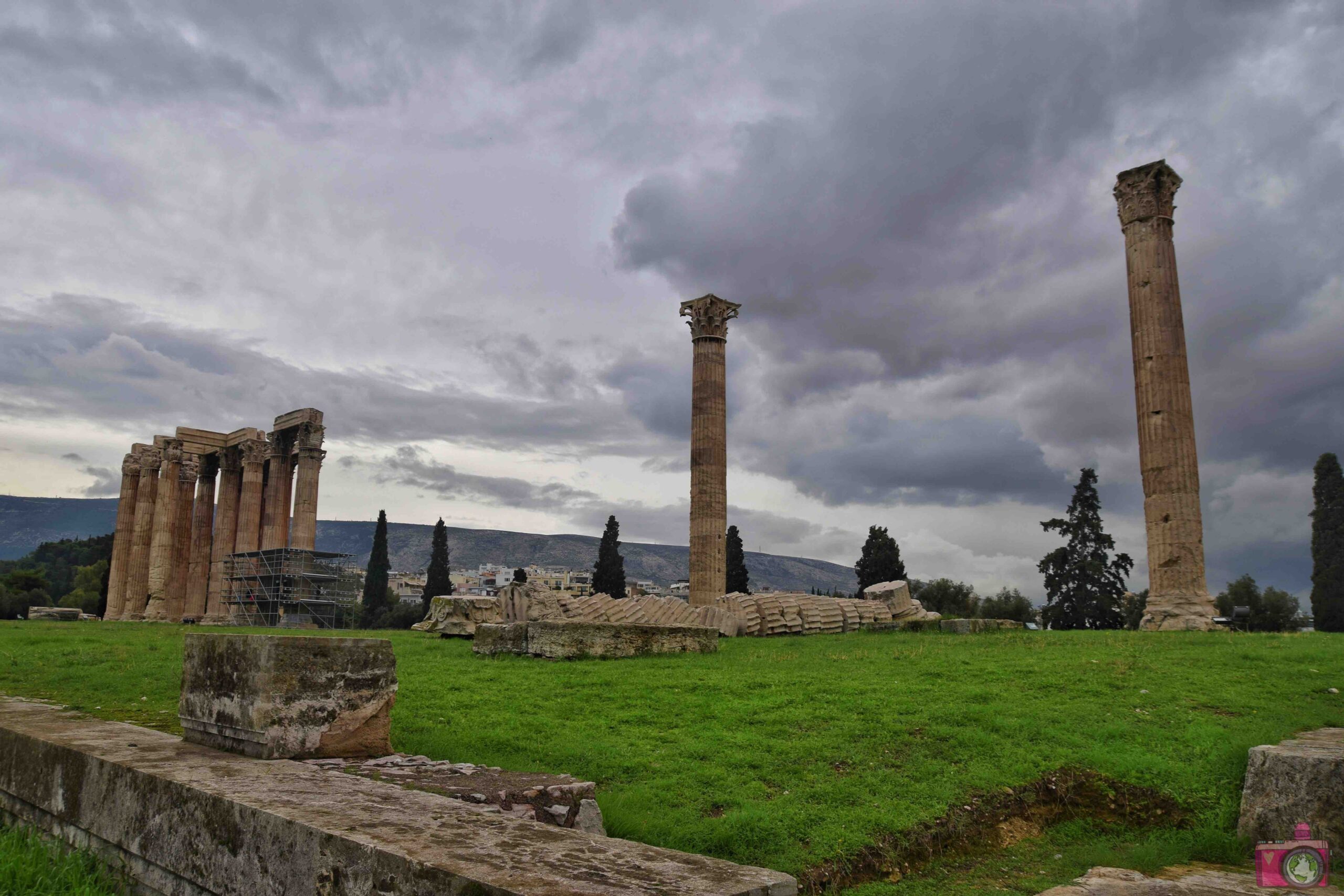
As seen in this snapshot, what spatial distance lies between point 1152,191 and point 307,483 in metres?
31.3

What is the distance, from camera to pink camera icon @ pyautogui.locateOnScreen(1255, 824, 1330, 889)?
18.3 feet

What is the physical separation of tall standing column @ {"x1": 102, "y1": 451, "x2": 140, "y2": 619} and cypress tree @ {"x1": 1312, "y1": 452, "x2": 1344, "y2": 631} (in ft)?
183

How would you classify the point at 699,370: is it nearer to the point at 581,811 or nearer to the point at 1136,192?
the point at 1136,192

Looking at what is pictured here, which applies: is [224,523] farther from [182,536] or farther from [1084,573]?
[1084,573]

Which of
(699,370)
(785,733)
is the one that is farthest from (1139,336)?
(785,733)

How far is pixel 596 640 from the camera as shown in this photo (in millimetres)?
13656

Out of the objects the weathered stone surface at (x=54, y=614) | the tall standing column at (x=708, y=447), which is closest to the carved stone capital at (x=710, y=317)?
the tall standing column at (x=708, y=447)

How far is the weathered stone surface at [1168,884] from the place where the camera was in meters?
4.93

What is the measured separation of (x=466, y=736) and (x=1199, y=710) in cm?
761

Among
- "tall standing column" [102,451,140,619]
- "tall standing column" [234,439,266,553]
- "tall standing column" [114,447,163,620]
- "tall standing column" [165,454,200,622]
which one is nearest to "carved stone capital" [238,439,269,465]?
"tall standing column" [234,439,266,553]

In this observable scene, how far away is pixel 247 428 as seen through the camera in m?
39.2

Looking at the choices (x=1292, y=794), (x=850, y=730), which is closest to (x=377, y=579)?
(x=850, y=730)

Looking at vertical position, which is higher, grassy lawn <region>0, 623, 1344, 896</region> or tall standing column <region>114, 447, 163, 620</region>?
tall standing column <region>114, 447, 163, 620</region>

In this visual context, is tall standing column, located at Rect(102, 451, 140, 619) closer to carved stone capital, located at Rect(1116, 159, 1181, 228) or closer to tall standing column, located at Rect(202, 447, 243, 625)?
tall standing column, located at Rect(202, 447, 243, 625)
